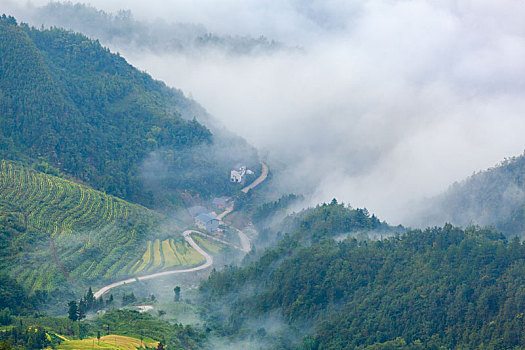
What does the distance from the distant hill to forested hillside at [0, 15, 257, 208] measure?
91.5 ft

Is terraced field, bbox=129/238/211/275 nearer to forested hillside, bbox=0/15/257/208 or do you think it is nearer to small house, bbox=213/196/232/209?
forested hillside, bbox=0/15/257/208

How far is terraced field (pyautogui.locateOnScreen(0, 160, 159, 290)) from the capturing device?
178 feet

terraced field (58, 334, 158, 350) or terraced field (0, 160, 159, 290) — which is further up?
terraced field (0, 160, 159, 290)

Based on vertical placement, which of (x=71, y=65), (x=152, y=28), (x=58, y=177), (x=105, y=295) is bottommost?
(x=105, y=295)

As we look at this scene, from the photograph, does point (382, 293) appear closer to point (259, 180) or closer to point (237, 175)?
point (237, 175)

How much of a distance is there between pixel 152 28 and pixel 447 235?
96.3 metres

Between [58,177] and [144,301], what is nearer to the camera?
[144,301]

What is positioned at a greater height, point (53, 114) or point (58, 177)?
point (53, 114)

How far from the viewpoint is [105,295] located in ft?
179

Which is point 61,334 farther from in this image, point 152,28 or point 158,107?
point 152,28

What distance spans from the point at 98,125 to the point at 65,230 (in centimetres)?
2370

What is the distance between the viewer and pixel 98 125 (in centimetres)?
8069

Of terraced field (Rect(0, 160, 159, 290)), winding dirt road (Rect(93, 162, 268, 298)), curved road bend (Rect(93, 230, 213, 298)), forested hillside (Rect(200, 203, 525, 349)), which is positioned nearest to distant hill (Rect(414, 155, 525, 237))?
forested hillside (Rect(200, 203, 525, 349))

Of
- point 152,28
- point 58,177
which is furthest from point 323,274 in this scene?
point 152,28
